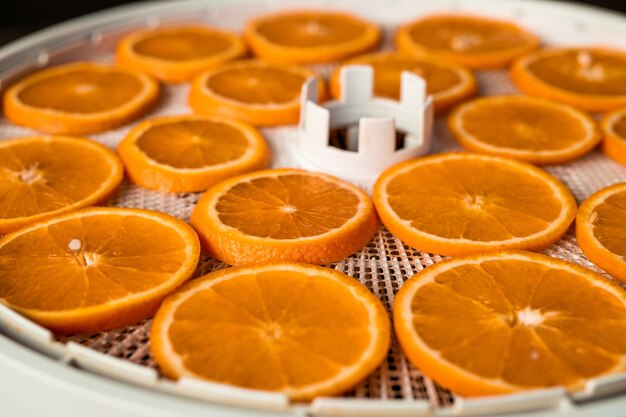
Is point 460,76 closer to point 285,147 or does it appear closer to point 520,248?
point 285,147

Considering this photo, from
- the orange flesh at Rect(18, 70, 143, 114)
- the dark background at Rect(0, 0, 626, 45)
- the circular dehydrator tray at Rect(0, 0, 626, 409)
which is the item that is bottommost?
the dark background at Rect(0, 0, 626, 45)

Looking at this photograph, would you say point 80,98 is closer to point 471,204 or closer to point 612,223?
point 471,204

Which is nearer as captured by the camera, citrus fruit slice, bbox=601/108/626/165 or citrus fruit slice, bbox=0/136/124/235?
citrus fruit slice, bbox=0/136/124/235

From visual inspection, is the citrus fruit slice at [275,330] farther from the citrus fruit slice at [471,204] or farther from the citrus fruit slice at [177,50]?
the citrus fruit slice at [177,50]

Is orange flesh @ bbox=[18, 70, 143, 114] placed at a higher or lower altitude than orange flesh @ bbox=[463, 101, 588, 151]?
higher

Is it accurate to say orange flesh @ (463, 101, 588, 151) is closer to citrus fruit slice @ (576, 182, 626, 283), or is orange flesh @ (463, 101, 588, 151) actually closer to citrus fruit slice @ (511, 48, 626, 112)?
citrus fruit slice @ (511, 48, 626, 112)

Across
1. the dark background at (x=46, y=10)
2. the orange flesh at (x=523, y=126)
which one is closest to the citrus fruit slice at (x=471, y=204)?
the orange flesh at (x=523, y=126)

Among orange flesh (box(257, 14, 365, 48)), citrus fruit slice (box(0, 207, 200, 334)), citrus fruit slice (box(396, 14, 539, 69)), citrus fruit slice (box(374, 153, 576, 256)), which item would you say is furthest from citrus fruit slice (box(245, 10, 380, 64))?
citrus fruit slice (box(0, 207, 200, 334))

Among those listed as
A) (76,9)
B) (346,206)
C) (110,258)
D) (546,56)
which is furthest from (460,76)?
(76,9)
